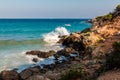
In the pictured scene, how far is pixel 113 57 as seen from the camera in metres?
15.3

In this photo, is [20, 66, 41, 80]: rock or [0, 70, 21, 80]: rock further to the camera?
[20, 66, 41, 80]: rock

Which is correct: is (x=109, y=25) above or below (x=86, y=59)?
above

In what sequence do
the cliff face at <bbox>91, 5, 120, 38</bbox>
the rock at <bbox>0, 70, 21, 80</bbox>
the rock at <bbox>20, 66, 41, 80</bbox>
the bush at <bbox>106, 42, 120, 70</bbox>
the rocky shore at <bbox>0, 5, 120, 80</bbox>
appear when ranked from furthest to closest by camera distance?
the cliff face at <bbox>91, 5, 120, 38</bbox> < the rock at <bbox>20, 66, 41, 80</bbox> < the rock at <bbox>0, 70, 21, 80</bbox> < the rocky shore at <bbox>0, 5, 120, 80</bbox> < the bush at <bbox>106, 42, 120, 70</bbox>

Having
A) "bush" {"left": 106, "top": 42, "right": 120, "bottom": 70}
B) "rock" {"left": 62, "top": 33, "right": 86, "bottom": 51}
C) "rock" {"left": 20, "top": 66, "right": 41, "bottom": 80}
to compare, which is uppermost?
"bush" {"left": 106, "top": 42, "right": 120, "bottom": 70}

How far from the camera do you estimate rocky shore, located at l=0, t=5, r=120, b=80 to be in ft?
50.4

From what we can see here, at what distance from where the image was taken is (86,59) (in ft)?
77.9

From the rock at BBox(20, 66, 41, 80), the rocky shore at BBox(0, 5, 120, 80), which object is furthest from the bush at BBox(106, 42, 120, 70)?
the rock at BBox(20, 66, 41, 80)

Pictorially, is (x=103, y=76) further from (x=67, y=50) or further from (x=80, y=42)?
(x=80, y=42)

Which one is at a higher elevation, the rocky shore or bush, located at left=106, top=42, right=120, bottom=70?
bush, located at left=106, top=42, right=120, bottom=70

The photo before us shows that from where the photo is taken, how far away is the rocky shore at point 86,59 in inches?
605

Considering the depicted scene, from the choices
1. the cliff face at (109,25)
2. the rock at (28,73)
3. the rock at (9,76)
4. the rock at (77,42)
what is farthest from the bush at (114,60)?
the cliff face at (109,25)

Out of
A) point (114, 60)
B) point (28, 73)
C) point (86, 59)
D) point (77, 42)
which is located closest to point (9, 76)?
point (28, 73)

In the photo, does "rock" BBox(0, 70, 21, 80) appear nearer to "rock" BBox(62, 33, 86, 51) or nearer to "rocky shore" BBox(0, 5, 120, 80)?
"rocky shore" BBox(0, 5, 120, 80)

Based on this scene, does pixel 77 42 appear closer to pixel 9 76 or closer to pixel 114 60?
pixel 9 76
